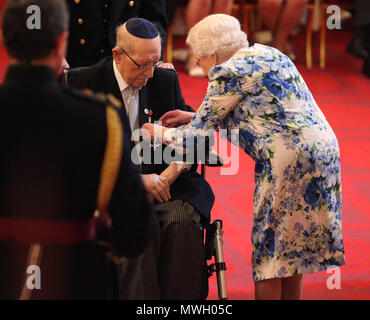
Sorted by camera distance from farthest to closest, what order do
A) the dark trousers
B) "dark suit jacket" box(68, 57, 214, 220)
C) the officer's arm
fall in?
"dark suit jacket" box(68, 57, 214, 220) → the dark trousers → the officer's arm

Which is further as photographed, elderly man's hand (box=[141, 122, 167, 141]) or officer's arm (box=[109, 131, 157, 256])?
elderly man's hand (box=[141, 122, 167, 141])

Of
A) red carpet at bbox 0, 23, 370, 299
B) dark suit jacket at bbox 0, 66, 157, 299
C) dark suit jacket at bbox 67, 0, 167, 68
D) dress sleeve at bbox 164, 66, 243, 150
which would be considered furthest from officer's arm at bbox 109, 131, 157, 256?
dark suit jacket at bbox 67, 0, 167, 68

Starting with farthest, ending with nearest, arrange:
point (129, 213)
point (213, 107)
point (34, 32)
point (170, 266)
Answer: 1. point (170, 266)
2. point (213, 107)
3. point (129, 213)
4. point (34, 32)

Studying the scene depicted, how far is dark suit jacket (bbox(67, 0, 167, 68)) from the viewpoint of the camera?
345 centimetres

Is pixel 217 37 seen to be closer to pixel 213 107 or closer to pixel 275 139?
pixel 213 107

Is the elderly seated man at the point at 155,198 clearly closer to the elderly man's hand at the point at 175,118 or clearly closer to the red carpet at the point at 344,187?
the elderly man's hand at the point at 175,118

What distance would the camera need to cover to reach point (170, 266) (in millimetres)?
2848

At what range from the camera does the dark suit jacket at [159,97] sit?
2996 millimetres

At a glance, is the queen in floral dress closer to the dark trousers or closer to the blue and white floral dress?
the blue and white floral dress

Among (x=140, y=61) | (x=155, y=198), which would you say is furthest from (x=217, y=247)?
(x=140, y=61)

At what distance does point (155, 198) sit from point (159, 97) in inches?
18.8

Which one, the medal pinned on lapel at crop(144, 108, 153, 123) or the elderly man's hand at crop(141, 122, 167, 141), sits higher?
the medal pinned on lapel at crop(144, 108, 153, 123)

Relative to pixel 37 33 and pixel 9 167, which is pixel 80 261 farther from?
pixel 37 33

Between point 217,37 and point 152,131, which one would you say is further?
point 152,131
